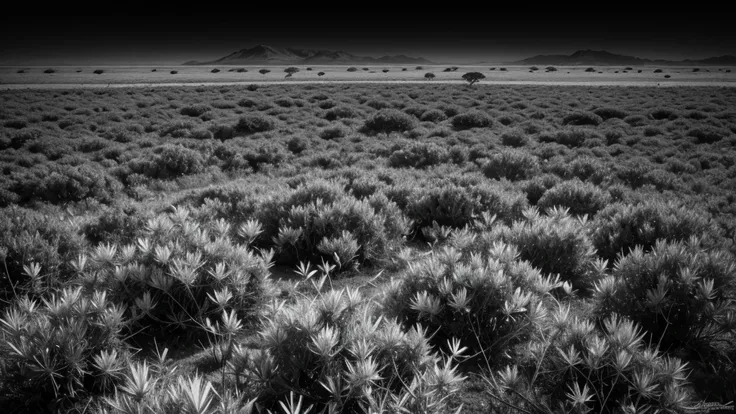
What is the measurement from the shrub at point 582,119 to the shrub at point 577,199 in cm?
1471

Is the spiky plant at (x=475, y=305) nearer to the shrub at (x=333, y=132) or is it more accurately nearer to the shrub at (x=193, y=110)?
the shrub at (x=333, y=132)

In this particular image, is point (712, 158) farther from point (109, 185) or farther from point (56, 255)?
point (109, 185)

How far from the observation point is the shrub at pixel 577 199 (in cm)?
726

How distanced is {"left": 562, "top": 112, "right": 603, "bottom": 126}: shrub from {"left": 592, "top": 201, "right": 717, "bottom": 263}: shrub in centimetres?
1696

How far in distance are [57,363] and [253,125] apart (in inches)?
679

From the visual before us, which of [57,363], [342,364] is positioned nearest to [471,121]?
[342,364]

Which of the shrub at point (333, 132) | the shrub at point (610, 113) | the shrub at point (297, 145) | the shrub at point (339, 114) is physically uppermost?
the shrub at point (610, 113)

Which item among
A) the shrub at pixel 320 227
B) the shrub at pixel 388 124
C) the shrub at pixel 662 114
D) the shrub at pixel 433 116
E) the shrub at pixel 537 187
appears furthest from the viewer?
the shrub at pixel 433 116

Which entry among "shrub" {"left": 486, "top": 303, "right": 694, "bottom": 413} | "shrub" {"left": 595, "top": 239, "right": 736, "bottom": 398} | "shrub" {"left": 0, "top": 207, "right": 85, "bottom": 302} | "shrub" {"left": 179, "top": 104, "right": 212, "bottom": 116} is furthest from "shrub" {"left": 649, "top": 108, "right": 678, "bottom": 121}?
"shrub" {"left": 0, "top": 207, "right": 85, "bottom": 302}

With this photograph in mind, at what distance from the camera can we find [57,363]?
91.9 inches

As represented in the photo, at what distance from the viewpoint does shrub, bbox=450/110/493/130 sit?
1988cm

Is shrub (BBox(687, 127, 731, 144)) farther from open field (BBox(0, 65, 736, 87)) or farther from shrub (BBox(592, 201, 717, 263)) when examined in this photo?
open field (BBox(0, 65, 736, 87))

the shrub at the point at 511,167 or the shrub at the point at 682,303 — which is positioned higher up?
the shrub at the point at 682,303

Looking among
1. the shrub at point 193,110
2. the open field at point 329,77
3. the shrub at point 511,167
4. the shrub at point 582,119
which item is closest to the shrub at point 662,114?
the shrub at point 582,119
